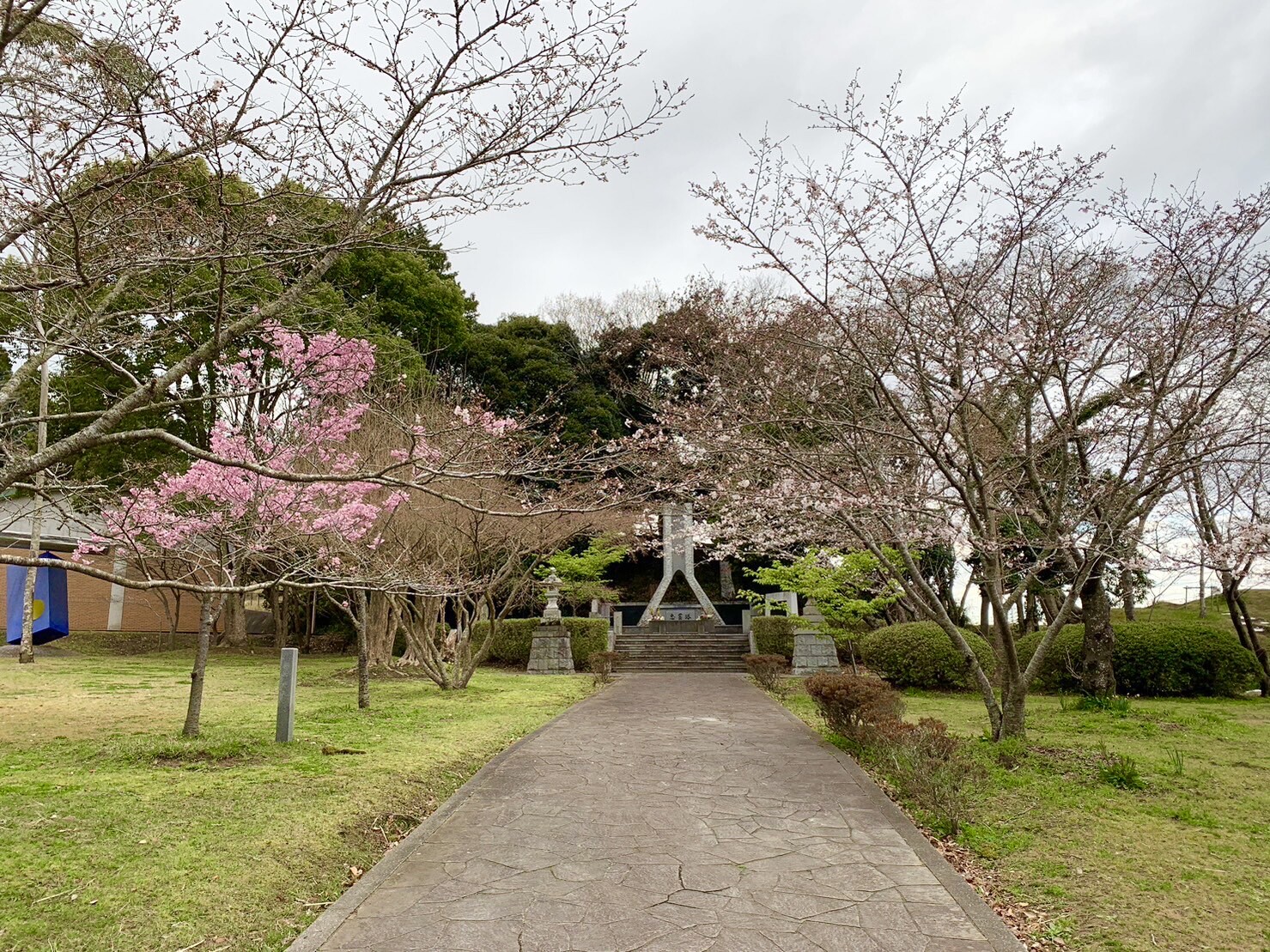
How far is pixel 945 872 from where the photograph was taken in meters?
4.21

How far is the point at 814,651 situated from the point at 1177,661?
6.36 m

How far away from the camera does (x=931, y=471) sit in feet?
29.9

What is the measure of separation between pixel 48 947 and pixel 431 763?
146 inches

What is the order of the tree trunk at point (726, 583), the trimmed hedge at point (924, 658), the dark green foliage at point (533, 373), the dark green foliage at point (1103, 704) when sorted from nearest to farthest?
the dark green foliage at point (1103, 704) → the trimmed hedge at point (924, 658) → the dark green foliage at point (533, 373) → the tree trunk at point (726, 583)

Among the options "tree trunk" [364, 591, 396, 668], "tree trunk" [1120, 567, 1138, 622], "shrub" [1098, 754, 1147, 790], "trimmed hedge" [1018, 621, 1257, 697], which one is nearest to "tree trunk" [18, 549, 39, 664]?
"tree trunk" [364, 591, 396, 668]

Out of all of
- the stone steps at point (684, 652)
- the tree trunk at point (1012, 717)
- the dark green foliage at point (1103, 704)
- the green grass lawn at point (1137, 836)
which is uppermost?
the tree trunk at point (1012, 717)

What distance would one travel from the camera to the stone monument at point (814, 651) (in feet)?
52.8

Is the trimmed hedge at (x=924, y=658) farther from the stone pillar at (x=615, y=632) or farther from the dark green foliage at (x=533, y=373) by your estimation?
the dark green foliage at (x=533, y=373)

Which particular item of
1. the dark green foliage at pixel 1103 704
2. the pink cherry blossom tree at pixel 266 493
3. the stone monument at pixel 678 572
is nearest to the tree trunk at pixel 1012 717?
the dark green foliage at pixel 1103 704

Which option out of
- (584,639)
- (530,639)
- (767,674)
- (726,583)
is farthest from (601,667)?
(726,583)

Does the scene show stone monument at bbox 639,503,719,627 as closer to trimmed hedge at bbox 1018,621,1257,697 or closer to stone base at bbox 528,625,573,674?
stone base at bbox 528,625,573,674

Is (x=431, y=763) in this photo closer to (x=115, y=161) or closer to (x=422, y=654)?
(x=115, y=161)

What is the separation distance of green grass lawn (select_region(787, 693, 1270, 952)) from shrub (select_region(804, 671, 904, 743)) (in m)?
0.88

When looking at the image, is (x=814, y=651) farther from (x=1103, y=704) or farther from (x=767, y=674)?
(x=1103, y=704)
